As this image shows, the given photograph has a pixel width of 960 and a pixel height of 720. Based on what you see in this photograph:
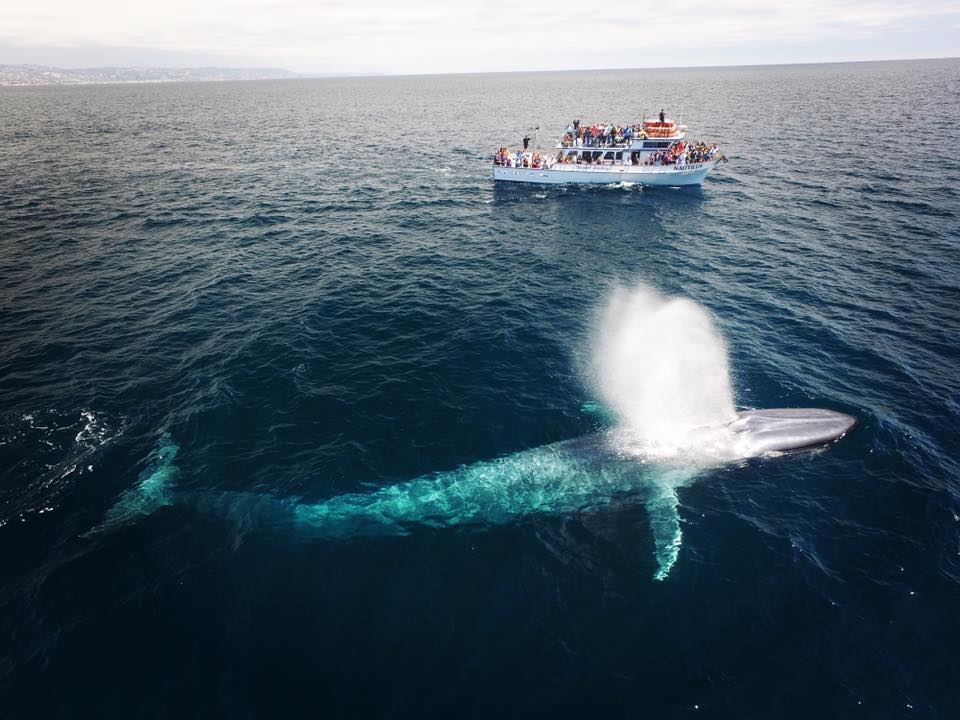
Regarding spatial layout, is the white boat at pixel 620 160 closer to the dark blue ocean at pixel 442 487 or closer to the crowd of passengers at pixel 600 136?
the crowd of passengers at pixel 600 136

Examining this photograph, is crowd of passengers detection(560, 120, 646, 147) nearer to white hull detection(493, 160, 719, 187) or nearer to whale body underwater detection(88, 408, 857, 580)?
white hull detection(493, 160, 719, 187)

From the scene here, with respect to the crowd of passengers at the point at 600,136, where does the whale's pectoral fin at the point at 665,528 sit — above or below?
below

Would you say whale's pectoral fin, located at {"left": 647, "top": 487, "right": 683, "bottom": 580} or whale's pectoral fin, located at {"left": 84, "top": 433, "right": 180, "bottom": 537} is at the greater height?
whale's pectoral fin, located at {"left": 84, "top": 433, "right": 180, "bottom": 537}

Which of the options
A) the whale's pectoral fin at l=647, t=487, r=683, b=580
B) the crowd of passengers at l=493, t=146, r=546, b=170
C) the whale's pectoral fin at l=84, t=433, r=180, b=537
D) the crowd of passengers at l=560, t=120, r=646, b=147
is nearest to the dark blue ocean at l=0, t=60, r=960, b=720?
the whale's pectoral fin at l=84, t=433, r=180, b=537

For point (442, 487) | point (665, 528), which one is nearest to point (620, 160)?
point (665, 528)

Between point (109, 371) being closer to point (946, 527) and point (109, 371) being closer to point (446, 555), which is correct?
point (446, 555)

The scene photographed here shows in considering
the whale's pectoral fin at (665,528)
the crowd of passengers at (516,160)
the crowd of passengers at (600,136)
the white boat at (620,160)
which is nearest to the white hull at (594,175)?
the white boat at (620,160)

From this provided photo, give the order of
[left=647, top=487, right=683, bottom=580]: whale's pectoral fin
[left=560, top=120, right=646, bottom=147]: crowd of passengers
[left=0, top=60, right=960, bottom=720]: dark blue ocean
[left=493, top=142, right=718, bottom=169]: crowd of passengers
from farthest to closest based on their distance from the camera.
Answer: [left=560, top=120, right=646, bottom=147]: crowd of passengers
[left=493, top=142, right=718, bottom=169]: crowd of passengers
[left=647, top=487, right=683, bottom=580]: whale's pectoral fin
[left=0, top=60, right=960, bottom=720]: dark blue ocean
